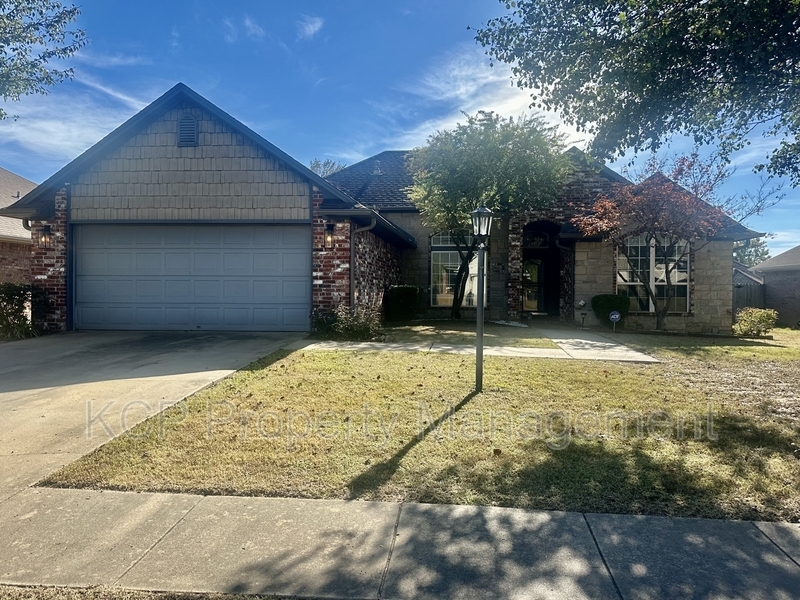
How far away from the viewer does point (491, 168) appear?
47.0 feet

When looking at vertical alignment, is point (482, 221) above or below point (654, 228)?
below

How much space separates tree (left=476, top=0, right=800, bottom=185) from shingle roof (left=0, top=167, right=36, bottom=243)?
50.5 ft

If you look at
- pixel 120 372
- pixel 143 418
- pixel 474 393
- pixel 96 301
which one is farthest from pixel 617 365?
pixel 96 301

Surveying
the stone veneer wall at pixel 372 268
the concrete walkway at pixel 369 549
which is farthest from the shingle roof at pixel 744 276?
the concrete walkway at pixel 369 549

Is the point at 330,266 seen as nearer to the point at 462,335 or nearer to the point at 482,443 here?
the point at 462,335

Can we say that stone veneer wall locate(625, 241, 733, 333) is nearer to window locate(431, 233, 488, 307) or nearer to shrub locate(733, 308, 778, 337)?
shrub locate(733, 308, 778, 337)

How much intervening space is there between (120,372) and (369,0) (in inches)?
300

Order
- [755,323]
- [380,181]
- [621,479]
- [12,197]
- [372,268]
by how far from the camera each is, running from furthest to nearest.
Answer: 1. [380,181]
2. [12,197]
3. [755,323]
4. [372,268]
5. [621,479]

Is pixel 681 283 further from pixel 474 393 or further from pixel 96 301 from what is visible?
pixel 96 301

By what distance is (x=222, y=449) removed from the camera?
3902 millimetres

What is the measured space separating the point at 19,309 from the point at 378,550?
37.9 feet

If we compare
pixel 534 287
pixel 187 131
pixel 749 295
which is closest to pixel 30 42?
pixel 187 131

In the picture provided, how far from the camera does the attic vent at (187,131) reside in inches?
425

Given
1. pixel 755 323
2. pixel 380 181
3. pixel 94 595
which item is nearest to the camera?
pixel 94 595
